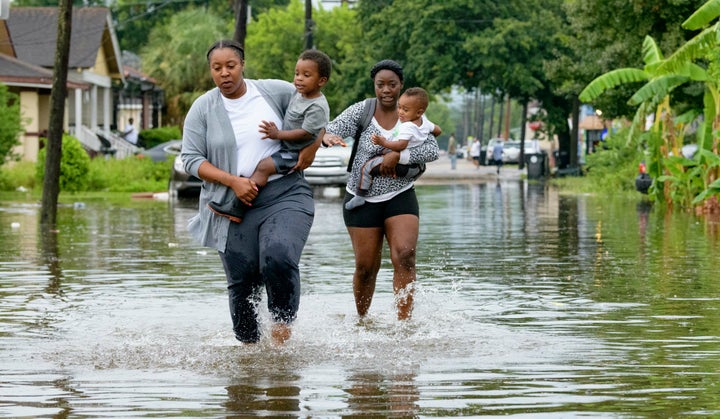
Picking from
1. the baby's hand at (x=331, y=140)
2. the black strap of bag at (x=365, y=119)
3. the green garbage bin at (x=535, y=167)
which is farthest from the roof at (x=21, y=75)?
the baby's hand at (x=331, y=140)

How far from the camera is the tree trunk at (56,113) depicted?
74.3 feet

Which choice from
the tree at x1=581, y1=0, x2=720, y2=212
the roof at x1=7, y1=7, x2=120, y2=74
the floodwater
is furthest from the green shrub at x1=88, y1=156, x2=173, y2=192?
the floodwater

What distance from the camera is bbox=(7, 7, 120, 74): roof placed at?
5259 cm

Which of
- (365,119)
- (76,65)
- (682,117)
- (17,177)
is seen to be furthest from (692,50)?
(76,65)

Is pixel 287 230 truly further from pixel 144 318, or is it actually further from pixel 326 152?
pixel 326 152

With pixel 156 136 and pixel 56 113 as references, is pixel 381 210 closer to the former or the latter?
pixel 56 113

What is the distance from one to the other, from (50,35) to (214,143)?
46616 millimetres

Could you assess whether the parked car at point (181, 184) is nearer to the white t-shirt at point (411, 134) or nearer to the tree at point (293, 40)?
the white t-shirt at point (411, 134)

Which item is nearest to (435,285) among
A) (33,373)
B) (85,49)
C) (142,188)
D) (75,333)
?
(75,333)

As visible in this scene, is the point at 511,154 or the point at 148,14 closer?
the point at 511,154

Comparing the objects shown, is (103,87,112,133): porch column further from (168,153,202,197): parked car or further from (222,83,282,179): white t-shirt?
(222,83,282,179): white t-shirt

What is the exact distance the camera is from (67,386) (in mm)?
7707

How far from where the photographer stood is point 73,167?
1393 inches

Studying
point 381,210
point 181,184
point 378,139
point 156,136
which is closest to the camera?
point 378,139
